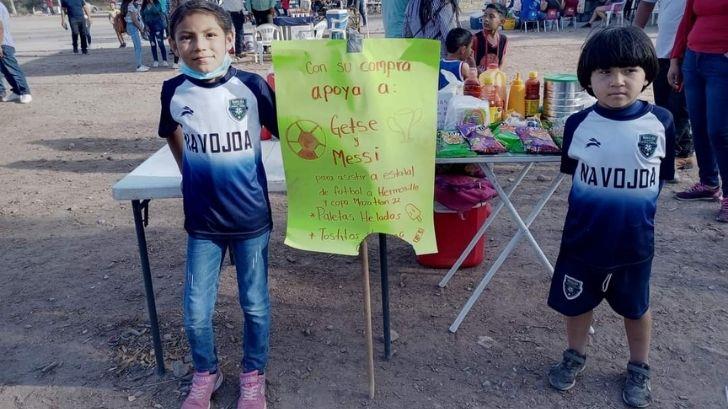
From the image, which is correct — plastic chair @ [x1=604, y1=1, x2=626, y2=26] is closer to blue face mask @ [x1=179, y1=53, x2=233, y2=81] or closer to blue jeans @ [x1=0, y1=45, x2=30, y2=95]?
blue jeans @ [x1=0, y1=45, x2=30, y2=95]

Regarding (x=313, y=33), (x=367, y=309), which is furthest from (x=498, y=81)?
(x=313, y=33)

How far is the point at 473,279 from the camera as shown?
371 centimetres

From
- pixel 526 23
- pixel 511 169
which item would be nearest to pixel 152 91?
pixel 511 169

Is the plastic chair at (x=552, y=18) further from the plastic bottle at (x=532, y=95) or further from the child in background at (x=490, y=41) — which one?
the plastic bottle at (x=532, y=95)

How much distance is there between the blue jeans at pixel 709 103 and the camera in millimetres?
3957

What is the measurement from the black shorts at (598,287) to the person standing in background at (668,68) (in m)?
2.99

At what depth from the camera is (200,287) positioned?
2451 millimetres

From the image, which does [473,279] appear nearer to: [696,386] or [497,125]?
[497,125]

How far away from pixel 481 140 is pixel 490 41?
305cm

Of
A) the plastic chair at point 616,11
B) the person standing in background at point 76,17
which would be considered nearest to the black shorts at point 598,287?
the person standing in background at point 76,17

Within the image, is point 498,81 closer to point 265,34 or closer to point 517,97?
point 517,97

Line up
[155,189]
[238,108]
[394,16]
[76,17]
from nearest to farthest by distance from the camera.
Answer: [238,108]
[155,189]
[394,16]
[76,17]

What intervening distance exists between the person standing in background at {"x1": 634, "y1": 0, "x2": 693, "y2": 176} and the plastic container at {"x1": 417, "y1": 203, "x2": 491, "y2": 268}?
7.41 ft

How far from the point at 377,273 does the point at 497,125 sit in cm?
130
